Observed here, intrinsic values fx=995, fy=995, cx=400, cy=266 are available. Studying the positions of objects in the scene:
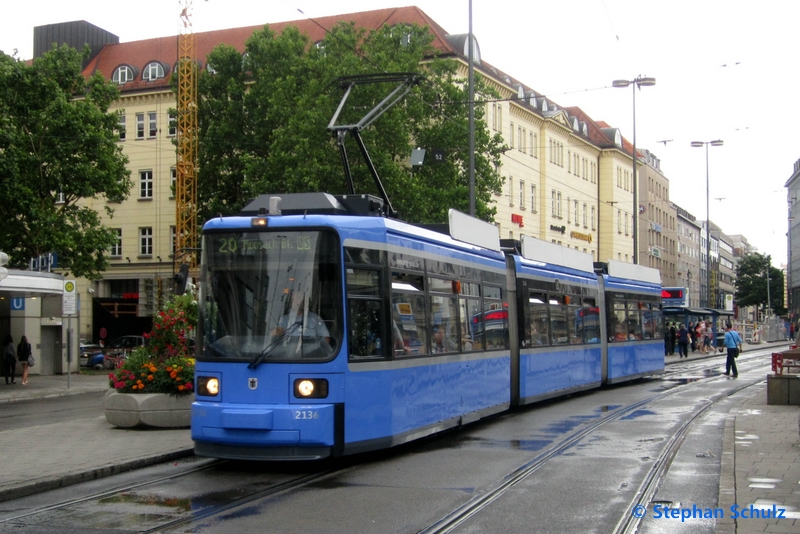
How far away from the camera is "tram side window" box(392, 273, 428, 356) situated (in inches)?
465

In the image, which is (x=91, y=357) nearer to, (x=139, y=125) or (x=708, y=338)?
(x=139, y=125)

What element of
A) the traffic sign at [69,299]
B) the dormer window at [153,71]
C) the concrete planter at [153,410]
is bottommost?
the concrete planter at [153,410]

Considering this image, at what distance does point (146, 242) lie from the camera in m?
60.2

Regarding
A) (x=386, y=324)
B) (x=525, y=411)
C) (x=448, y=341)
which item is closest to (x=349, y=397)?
(x=386, y=324)

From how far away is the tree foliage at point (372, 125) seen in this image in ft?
126

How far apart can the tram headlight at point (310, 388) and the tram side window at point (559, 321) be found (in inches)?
379

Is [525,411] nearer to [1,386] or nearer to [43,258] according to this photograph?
[1,386]

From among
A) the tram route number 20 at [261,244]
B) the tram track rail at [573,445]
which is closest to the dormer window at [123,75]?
the tram track rail at [573,445]

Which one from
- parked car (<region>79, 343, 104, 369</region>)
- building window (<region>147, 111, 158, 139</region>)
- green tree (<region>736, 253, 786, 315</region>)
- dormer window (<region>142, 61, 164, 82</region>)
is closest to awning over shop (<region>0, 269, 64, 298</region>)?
parked car (<region>79, 343, 104, 369</region>)

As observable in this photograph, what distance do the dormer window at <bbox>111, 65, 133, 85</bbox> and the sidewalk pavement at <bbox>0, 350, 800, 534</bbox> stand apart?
48.7 meters

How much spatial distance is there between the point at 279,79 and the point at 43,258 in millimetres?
12441

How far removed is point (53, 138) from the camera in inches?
1499

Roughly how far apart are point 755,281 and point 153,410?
11779 centimetres

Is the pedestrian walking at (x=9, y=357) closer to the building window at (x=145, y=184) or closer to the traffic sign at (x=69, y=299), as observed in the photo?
the traffic sign at (x=69, y=299)
